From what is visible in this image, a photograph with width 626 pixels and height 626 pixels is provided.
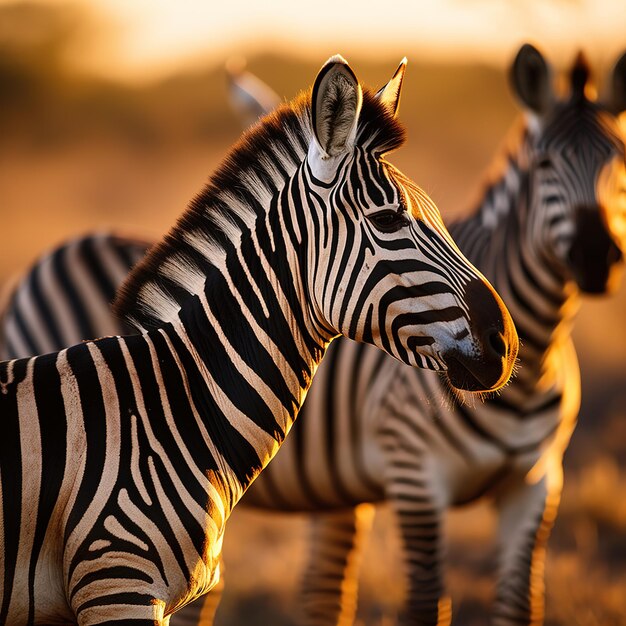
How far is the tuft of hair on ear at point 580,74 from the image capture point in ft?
21.7

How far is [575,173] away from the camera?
20.5ft

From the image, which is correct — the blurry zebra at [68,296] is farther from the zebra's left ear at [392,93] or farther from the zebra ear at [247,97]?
the zebra's left ear at [392,93]

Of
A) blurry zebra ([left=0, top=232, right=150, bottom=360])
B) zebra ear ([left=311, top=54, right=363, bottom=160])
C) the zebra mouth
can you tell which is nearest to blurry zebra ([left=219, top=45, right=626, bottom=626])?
blurry zebra ([left=0, top=232, right=150, bottom=360])

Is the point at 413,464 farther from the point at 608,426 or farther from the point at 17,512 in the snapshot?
the point at 608,426

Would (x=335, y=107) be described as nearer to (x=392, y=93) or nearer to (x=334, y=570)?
(x=392, y=93)

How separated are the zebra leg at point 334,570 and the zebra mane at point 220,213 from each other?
12.3ft

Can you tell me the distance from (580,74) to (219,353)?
370 cm

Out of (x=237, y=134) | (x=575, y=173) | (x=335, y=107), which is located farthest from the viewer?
(x=237, y=134)

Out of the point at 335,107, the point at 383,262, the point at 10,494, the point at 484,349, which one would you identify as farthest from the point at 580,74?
the point at 10,494

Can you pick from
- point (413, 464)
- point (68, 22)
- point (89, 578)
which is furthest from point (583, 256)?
point (68, 22)

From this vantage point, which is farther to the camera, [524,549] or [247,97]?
[247,97]

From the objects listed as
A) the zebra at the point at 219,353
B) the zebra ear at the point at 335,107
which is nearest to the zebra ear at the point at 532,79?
Result: the zebra at the point at 219,353

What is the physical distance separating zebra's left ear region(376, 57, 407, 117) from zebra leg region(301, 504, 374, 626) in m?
3.95

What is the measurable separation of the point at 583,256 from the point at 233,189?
8.75 ft
